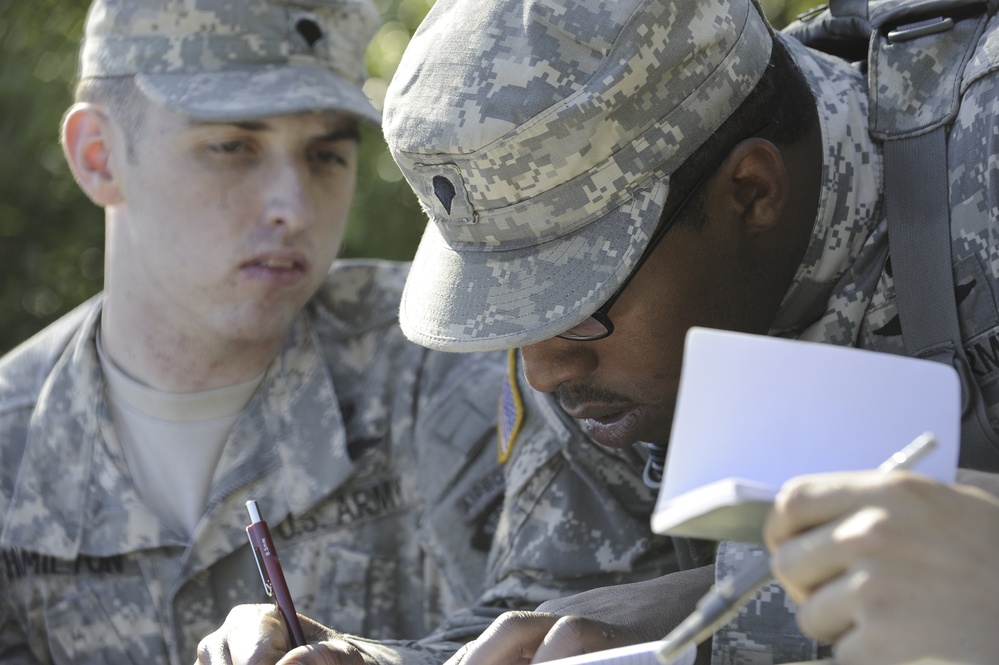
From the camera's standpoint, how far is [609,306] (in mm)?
1697

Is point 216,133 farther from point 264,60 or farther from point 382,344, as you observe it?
point 382,344

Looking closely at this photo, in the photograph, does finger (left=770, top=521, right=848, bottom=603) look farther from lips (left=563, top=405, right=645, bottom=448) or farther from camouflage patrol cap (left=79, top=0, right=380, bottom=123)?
camouflage patrol cap (left=79, top=0, right=380, bottom=123)

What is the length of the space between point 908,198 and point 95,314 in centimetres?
190

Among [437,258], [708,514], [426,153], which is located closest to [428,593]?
[437,258]

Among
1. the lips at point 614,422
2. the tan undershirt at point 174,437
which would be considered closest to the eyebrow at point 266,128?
the tan undershirt at point 174,437

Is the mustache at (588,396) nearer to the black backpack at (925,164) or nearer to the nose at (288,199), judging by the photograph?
the black backpack at (925,164)

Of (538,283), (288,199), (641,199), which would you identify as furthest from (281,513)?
(641,199)

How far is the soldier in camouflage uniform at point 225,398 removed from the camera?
2668mm

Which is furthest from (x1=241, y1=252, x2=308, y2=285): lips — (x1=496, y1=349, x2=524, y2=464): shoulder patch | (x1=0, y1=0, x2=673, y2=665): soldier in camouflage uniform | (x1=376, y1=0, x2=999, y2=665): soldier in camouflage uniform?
(x1=376, y1=0, x2=999, y2=665): soldier in camouflage uniform

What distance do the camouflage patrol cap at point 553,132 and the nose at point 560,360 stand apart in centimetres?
11

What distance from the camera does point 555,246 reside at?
1706 mm

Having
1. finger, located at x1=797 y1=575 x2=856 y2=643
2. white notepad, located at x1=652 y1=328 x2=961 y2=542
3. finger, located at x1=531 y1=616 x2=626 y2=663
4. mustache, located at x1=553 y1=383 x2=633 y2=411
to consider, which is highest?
white notepad, located at x1=652 y1=328 x2=961 y2=542

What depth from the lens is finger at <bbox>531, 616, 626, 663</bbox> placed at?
1.47 meters

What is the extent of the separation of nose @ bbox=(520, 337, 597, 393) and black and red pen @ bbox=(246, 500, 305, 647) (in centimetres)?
45
